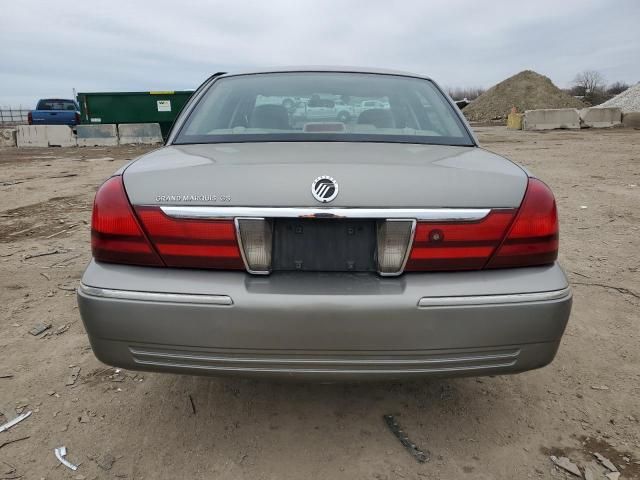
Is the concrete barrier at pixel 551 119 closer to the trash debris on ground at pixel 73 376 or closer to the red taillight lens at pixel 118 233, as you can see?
the trash debris on ground at pixel 73 376

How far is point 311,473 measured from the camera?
1.92 metres

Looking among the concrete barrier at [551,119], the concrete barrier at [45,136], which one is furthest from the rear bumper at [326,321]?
the concrete barrier at [551,119]

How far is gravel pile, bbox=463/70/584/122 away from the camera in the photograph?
42688mm

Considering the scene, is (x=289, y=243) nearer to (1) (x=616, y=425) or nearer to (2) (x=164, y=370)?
(2) (x=164, y=370)

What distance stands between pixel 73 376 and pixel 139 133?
16656mm

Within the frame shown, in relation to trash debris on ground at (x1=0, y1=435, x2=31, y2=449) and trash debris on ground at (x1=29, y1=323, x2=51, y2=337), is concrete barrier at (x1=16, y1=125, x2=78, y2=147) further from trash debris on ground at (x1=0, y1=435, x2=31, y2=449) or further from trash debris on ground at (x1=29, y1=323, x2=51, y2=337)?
trash debris on ground at (x1=0, y1=435, x2=31, y2=449)

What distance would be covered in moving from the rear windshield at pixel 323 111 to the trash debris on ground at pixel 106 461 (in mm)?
1421

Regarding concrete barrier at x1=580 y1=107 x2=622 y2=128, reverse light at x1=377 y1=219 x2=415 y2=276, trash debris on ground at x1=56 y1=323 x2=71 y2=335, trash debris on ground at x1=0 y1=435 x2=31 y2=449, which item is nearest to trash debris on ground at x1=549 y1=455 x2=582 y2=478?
reverse light at x1=377 y1=219 x2=415 y2=276

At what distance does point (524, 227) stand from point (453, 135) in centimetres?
85

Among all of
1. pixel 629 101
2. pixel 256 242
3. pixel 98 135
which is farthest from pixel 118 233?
pixel 629 101

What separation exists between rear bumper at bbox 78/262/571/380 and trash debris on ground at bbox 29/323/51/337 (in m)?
1.67

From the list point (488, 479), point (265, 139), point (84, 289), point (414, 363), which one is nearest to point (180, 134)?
point (265, 139)

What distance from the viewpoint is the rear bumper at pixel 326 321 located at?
5.36ft

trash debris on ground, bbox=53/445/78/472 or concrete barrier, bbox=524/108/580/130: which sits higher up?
concrete barrier, bbox=524/108/580/130
